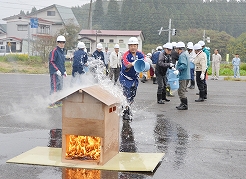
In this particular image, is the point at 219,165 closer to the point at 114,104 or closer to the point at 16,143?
the point at 114,104

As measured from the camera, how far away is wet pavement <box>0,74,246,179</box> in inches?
215

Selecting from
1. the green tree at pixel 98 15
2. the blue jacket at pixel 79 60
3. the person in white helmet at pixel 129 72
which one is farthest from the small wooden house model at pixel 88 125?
the green tree at pixel 98 15

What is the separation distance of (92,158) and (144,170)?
0.76 meters

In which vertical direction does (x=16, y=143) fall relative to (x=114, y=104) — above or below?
below

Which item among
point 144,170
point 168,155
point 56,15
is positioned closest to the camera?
point 144,170

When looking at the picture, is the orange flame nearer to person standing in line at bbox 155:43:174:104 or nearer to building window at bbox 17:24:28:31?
person standing in line at bbox 155:43:174:104

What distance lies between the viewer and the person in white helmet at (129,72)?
8.86 meters

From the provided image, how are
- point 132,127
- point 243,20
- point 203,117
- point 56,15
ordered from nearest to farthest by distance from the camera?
point 132,127 → point 203,117 → point 56,15 → point 243,20

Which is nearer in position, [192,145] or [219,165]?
[219,165]

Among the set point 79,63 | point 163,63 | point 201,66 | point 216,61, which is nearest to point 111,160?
point 163,63

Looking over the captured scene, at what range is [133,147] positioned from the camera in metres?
6.97

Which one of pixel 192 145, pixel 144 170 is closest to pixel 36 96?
pixel 192 145

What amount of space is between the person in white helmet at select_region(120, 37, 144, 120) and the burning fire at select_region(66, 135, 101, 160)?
10.7 ft

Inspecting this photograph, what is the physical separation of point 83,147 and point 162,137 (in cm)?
239
